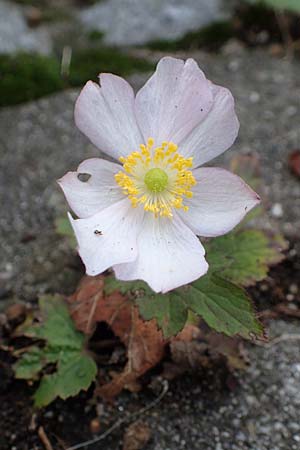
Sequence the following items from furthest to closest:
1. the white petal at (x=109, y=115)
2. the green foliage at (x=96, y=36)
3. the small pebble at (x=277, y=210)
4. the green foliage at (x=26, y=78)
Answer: the green foliage at (x=96, y=36), the green foliage at (x=26, y=78), the small pebble at (x=277, y=210), the white petal at (x=109, y=115)

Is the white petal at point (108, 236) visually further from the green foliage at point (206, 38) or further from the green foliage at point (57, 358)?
the green foliage at point (206, 38)

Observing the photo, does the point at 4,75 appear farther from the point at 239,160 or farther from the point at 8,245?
the point at 239,160

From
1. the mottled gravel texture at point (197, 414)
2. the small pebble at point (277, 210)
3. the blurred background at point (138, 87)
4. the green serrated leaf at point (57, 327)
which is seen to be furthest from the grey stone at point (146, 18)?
the mottled gravel texture at point (197, 414)

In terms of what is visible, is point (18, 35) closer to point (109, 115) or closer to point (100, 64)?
point (100, 64)

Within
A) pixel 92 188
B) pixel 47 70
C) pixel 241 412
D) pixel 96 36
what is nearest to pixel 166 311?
pixel 92 188

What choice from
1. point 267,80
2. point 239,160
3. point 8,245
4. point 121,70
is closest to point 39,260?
point 8,245

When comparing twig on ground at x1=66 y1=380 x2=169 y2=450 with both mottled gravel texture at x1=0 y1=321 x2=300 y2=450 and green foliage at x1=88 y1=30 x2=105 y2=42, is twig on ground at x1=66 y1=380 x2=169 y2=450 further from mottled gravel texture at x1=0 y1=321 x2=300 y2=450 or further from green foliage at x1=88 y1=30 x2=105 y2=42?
green foliage at x1=88 y1=30 x2=105 y2=42
